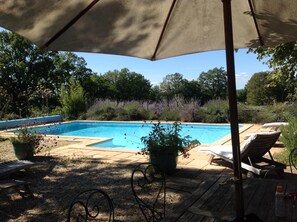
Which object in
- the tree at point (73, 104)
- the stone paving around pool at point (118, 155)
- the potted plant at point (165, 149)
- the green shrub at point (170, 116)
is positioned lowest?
the stone paving around pool at point (118, 155)

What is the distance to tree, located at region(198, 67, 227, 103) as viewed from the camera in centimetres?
2176

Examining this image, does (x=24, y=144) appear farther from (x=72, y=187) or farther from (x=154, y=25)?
(x=154, y=25)

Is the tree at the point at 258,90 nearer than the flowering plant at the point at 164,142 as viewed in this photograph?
No

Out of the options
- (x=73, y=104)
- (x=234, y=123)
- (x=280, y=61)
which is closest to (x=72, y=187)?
(x=234, y=123)

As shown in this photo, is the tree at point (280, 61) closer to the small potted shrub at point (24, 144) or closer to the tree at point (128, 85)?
the small potted shrub at point (24, 144)

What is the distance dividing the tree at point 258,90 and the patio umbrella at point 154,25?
15942mm

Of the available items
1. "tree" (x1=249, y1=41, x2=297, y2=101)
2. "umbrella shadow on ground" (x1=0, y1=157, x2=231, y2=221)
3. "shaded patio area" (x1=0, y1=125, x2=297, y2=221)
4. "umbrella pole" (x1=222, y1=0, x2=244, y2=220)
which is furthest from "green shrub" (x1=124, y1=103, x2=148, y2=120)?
"umbrella pole" (x1=222, y1=0, x2=244, y2=220)

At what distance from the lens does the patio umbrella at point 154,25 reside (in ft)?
6.16

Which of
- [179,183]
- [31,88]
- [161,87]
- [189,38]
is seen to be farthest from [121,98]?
[189,38]

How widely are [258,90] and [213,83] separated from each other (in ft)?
14.2

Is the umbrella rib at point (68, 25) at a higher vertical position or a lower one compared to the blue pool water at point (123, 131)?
higher

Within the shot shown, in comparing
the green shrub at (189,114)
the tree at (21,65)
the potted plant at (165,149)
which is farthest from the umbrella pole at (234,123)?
the tree at (21,65)

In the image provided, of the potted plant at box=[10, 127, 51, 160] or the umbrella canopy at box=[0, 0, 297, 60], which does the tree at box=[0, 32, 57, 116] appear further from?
the umbrella canopy at box=[0, 0, 297, 60]

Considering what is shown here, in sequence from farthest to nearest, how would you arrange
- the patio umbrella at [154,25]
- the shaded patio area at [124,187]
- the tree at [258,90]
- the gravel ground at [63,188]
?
the tree at [258,90] < the gravel ground at [63,188] < the shaded patio area at [124,187] < the patio umbrella at [154,25]
